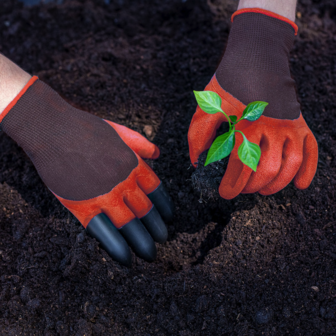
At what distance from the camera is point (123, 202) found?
5.58ft

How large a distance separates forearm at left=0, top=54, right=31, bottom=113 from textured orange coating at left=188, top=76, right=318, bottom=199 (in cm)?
106

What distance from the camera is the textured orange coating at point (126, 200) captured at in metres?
1.64

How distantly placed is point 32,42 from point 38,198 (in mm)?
1536

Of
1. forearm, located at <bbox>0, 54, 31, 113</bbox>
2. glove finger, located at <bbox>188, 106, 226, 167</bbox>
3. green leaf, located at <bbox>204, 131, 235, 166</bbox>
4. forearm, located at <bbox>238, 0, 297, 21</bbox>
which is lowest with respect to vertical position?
glove finger, located at <bbox>188, 106, 226, 167</bbox>

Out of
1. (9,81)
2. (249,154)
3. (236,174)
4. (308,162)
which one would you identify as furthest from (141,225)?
(9,81)

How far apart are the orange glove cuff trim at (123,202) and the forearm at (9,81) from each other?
65cm

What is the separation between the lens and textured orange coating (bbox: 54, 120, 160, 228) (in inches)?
64.7

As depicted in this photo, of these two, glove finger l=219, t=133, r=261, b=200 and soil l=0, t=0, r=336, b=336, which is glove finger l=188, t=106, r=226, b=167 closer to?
glove finger l=219, t=133, r=261, b=200

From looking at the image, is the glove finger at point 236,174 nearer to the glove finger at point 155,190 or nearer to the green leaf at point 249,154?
the green leaf at point 249,154

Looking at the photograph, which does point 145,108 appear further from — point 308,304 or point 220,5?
point 308,304

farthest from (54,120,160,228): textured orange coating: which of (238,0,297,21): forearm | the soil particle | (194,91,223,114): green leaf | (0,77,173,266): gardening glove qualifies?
(238,0,297,21): forearm

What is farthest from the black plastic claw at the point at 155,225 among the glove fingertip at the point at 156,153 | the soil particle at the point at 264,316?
the soil particle at the point at 264,316

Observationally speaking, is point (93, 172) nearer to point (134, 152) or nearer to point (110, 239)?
point (134, 152)

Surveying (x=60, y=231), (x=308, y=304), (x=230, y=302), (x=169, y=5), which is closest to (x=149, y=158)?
(x=60, y=231)
